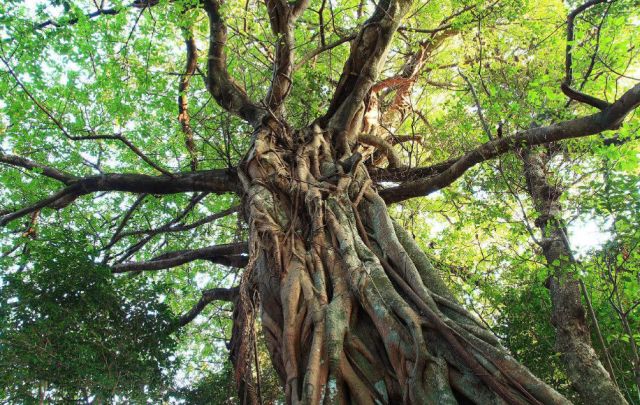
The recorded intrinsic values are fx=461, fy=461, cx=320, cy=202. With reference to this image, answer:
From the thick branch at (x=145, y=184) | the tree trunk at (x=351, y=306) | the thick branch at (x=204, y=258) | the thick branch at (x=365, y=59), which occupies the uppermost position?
the thick branch at (x=365, y=59)

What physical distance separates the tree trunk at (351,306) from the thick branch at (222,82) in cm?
129

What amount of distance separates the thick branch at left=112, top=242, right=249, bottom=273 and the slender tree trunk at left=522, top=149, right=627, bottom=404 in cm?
344

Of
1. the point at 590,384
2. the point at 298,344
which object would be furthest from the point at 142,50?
the point at 590,384

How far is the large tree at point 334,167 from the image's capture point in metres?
2.72

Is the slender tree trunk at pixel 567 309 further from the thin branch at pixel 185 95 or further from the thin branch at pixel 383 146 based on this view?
the thin branch at pixel 185 95

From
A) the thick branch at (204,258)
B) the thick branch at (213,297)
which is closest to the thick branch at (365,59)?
the thick branch at (204,258)

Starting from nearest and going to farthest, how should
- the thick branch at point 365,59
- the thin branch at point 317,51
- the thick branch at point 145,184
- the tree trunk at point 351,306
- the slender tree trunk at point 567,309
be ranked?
the tree trunk at point 351,306 → the slender tree trunk at point 567,309 → the thick branch at point 365,59 → the thick branch at point 145,184 → the thin branch at point 317,51

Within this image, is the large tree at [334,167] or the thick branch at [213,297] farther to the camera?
the thick branch at [213,297]

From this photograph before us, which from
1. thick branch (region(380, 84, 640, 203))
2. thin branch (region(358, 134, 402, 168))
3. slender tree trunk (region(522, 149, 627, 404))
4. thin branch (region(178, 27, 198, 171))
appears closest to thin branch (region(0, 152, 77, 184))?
thin branch (region(178, 27, 198, 171))

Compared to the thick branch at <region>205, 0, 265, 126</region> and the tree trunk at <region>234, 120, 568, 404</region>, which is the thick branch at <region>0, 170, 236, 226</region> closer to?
the tree trunk at <region>234, 120, 568, 404</region>

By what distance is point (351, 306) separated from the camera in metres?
3.10

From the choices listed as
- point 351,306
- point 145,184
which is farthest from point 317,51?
point 351,306

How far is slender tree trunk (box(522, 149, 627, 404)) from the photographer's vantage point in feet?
13.0

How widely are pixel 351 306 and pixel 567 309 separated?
282 centimetres
